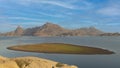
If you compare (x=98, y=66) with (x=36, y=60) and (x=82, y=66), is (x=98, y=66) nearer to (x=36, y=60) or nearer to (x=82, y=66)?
(x=82, y=66)

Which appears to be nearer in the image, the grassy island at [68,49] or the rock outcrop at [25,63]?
the rock outcrop at [25,63]

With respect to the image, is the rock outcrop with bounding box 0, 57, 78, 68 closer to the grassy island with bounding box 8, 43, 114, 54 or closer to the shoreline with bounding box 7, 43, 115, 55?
the shoreline with bounding box 7, 43, 115, 55

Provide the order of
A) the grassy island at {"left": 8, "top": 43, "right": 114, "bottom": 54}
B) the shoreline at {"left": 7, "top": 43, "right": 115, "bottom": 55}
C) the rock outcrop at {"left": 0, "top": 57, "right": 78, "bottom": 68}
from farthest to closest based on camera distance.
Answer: the grassy island at {"left": 8, "top": 43, "right": 114, "bottom": 54} < the shoreline at {"left": 7, "top": 43, "right": 115, "bottom": 55} < the rock outcrop at {"left": 0, "top": 57, "right": 78, "bottom": 68}

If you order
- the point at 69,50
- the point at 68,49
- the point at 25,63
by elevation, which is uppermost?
the point at 25,63

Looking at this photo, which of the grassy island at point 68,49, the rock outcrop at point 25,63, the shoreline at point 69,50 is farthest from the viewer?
the grassy island at point 68,49

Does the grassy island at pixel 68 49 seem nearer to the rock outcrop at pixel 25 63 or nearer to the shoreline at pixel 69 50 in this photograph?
the shoreline at pixel 69 50

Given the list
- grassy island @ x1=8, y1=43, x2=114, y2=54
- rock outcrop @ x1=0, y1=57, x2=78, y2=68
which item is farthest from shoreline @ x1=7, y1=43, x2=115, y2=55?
rock outcrop @ x1=0, y1=57, x2=78, y2=68

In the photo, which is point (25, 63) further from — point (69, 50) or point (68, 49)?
point (68, 49)

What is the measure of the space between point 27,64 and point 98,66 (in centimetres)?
2705

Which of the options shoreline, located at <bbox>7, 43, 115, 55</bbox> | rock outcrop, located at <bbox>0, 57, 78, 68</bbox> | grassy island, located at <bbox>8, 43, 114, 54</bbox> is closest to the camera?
rock outcrop, located at <bbox>0, 57, 78, 68</bbox>

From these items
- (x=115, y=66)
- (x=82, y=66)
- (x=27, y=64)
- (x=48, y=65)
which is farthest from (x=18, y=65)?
(x=115, y=66)

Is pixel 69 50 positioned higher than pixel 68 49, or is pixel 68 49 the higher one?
pixel 68 49

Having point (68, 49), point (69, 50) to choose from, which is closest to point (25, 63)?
point (69, 50)

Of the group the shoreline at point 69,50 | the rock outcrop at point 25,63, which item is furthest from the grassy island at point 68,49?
the rock outcrop at point 25,63
